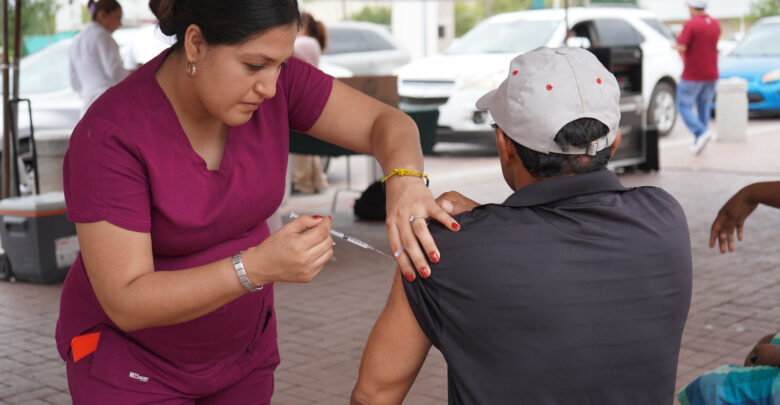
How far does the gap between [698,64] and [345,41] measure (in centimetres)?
580

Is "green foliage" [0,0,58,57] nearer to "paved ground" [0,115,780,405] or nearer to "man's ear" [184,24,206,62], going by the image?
"paved ground" [0,115,780,405]

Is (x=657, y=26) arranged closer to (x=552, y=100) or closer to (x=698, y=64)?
(x=698, y=64)

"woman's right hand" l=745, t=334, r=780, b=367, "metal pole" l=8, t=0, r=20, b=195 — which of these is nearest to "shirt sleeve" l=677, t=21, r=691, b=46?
"metal pole" l=8, t=0, r=20, b=195

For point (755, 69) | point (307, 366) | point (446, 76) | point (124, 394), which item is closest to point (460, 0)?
point (755, 69)

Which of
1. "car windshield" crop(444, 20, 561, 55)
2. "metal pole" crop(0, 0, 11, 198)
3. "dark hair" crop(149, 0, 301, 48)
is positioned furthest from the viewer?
"car windshield" crop(444, 20, 561, 55)

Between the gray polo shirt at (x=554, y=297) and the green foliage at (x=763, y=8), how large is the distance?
122 ft

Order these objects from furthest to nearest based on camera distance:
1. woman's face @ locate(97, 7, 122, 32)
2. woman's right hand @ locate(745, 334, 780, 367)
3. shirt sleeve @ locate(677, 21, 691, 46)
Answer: shirt sleeve @ locate(677, 21, 691, 46)
woman's face @ locate(97, 7, 122, 32)
woman's right hand @ locate(745, 334, 780, 367)

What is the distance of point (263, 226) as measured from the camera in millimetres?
2271

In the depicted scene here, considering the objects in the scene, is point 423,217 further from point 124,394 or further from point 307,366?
point 307,366

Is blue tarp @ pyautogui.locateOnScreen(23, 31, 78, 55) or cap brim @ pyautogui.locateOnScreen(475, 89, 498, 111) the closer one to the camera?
cap brim @ pyautogui.locateOnScreen(475, 89, 498, 111)

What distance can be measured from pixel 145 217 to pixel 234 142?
30cm

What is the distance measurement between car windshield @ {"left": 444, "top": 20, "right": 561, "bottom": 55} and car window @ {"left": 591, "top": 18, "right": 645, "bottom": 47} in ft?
3.27

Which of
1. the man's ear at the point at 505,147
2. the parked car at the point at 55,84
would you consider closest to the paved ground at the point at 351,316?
the man's ear at the point at 505,147

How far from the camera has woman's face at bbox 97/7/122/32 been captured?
9.23 metres
